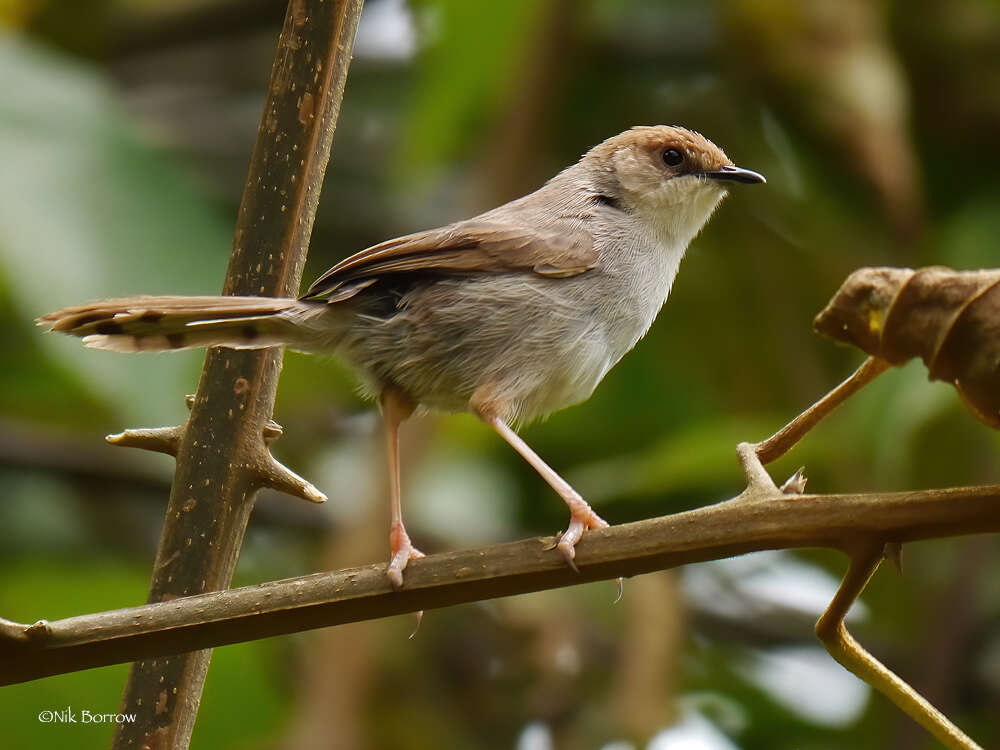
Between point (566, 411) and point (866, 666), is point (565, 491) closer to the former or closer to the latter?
point (866, 666)

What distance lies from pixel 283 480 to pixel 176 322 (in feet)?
3.26

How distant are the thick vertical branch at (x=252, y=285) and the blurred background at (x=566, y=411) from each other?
124 centimetres

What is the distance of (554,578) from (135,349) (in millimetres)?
1720

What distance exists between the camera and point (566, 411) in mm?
5871

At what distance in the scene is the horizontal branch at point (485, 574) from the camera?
1.81 meters

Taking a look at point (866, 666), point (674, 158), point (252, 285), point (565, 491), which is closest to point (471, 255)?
point (565, 491)

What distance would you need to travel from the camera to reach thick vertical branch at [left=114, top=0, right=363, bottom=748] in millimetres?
2336

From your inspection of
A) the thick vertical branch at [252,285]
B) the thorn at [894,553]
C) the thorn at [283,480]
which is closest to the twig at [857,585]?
the thorn at [894,553]

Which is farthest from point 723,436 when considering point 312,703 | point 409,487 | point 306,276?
point 306,276

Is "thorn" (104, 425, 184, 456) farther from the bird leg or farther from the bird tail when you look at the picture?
the bird leg

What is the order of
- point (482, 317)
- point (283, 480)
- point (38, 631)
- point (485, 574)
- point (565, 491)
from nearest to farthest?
1. point (38, 631)
2. point (485, 574)
3. point (283, 480)
4. point (565, 491)
5. point (482, 317)

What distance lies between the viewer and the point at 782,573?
18.3ft

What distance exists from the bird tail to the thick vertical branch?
0.54m

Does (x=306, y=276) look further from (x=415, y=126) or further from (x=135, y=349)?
(x=135, y=349)
